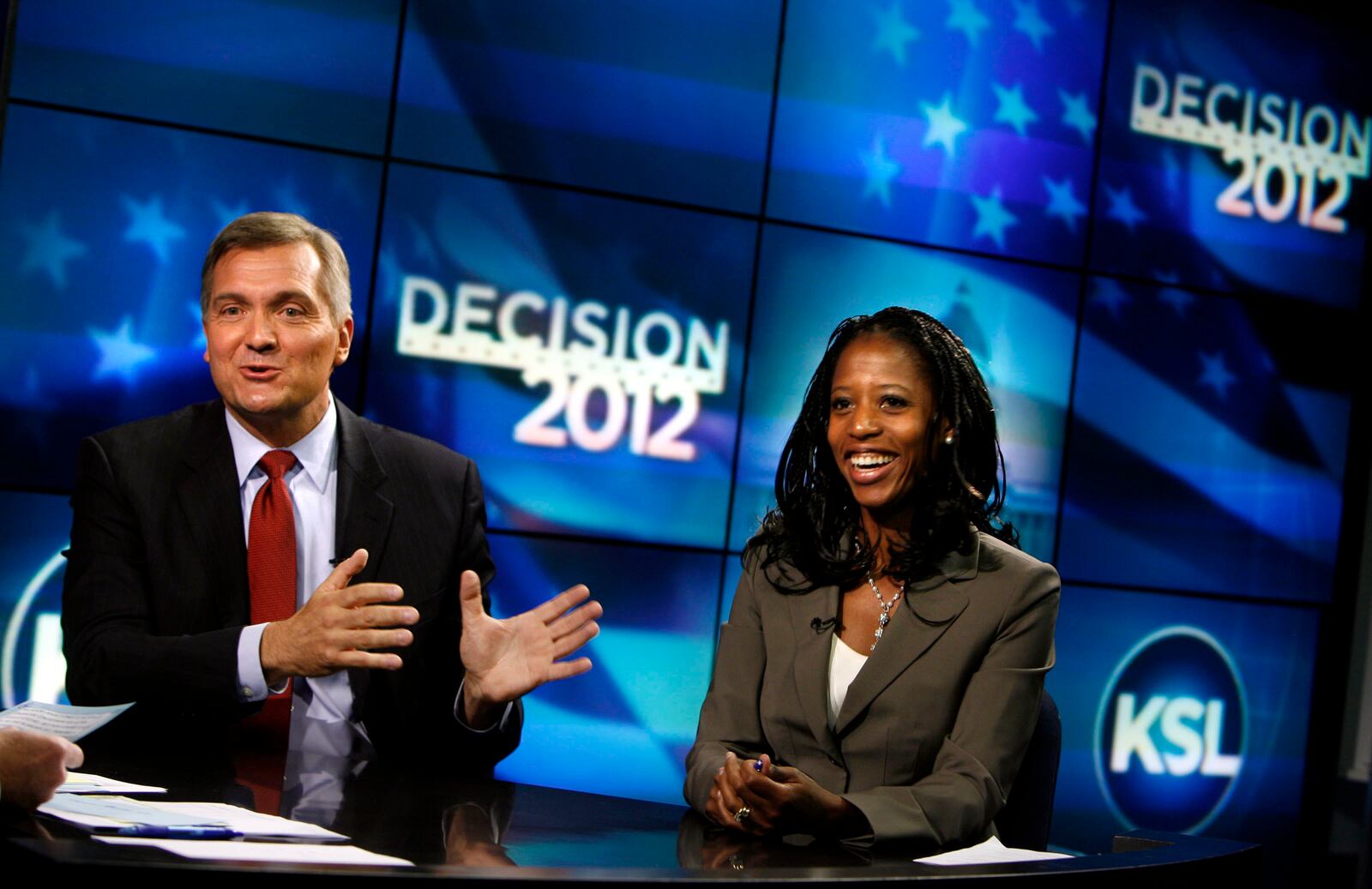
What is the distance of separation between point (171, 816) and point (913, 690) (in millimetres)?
1030

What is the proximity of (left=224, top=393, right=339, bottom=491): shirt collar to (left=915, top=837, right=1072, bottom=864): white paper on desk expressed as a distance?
4.52 ft

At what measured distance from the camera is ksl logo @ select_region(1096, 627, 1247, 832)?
4.58 metres

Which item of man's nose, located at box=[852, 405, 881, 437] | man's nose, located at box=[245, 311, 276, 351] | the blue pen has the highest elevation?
man's nose, located at box=[245, 311, 276, 351]

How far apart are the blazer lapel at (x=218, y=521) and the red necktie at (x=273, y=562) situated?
0.02 meters

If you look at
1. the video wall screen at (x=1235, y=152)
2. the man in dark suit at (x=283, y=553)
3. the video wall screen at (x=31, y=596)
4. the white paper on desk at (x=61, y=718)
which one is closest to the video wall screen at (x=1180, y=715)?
the video wall screen at (x=1235, y=152)

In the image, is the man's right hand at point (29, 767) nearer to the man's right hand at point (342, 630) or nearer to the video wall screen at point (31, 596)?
the man's right hand at point (342, 630)

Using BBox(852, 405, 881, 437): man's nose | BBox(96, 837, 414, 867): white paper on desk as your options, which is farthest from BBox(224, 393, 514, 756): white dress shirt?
BBox(96, 837, 414, 867): white paper on desk

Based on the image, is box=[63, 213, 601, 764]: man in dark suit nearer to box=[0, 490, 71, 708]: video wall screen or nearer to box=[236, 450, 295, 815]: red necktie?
box=[236, 450, 295, 815]: red necktie

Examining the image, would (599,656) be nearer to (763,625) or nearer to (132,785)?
(763,625)

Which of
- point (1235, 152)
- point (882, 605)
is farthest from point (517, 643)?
point (1235, 152)

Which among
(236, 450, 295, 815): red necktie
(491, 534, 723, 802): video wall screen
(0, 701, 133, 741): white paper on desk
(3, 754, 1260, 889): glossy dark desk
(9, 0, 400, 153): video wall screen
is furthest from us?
(491, 534, 723, 802): video wall screen

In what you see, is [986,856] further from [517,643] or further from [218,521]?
[218,521]

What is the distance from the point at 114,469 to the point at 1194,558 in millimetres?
3529

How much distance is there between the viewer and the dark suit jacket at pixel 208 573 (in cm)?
221
